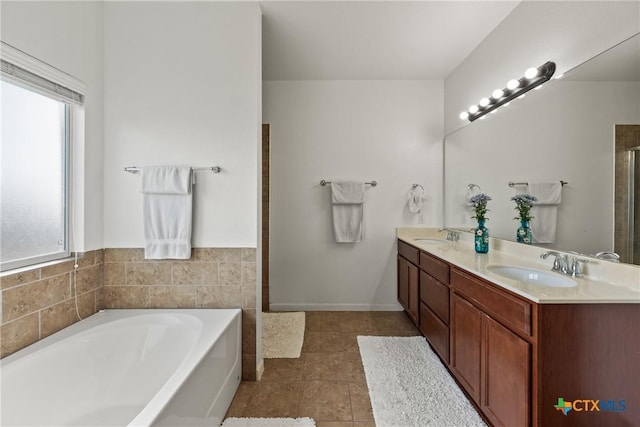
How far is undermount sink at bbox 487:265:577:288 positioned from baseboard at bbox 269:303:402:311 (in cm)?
160

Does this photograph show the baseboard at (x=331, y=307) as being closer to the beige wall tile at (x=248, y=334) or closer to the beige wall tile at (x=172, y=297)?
the beige wall tile at (x=248, y=334)

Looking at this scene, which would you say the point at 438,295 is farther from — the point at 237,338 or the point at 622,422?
the point at 237,338

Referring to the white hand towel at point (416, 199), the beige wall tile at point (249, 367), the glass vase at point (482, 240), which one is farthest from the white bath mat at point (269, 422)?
the white hand towel at point (416, 199)

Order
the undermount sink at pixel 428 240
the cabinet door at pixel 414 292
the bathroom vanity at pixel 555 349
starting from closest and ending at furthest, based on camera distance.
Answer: the bathroom vanity at pixel 555 349
the cabinet door at pixel 414 292
the undermount sink at pixel 428 240

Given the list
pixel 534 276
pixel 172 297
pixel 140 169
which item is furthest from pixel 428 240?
pixel 140 169

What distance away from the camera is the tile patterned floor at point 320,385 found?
1.61 metres

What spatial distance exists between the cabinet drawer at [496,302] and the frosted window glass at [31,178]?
2392mm

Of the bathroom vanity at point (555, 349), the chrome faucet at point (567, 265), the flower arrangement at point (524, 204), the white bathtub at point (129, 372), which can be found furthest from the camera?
the flower arrangement at point (524, 204)

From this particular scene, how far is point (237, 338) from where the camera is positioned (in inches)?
71.9

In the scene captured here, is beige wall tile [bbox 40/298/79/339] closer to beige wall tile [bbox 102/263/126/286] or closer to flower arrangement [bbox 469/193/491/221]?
beige wall tile [bbox 102/263/126/286]

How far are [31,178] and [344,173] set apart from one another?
2413 millimetres

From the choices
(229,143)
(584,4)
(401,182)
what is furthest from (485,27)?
(229,143)

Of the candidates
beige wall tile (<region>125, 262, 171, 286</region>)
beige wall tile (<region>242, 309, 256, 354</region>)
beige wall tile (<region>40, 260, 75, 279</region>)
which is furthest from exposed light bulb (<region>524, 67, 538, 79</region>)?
beige wall tile (<region>40, 260, 75, 279</region>)

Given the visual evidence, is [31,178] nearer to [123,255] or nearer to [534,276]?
[123,255]
